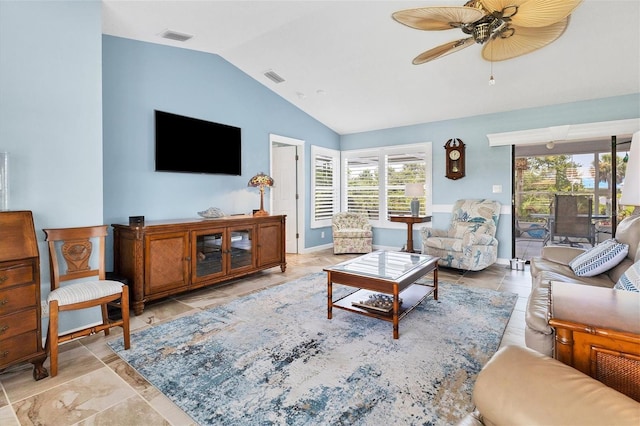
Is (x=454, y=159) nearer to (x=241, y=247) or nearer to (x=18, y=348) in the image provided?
(x=241, y=247)

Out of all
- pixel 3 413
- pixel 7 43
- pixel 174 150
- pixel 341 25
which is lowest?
pixel 3 413

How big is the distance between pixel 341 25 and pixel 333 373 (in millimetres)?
3330

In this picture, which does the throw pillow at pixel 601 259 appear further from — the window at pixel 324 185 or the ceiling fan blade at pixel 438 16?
the window at pixel 324 185

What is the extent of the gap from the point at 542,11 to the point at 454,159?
142 inches

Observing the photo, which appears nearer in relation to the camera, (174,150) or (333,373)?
(333,373)

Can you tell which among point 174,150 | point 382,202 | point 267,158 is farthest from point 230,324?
point 382,202

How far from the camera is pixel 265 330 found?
2639 millimetres

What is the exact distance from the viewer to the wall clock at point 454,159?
212 inches

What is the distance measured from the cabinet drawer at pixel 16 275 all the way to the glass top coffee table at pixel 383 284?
2023 mm

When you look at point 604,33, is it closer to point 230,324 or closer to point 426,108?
point 426,108

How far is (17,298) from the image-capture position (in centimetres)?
190

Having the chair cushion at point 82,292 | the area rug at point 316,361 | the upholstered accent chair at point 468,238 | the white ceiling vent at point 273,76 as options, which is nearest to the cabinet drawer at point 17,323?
the chair cushion at point 82,292

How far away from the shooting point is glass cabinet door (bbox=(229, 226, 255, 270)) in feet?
12.8

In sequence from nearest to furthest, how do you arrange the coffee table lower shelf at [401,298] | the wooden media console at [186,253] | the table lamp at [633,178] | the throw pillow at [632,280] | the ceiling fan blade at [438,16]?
the table lamp at [633,178] < the throw pillow at [632,280] < the ceiling fan blade at [438,16] < the coffee table lower shelf at [401,298] < the wooden media console at [186,253]
